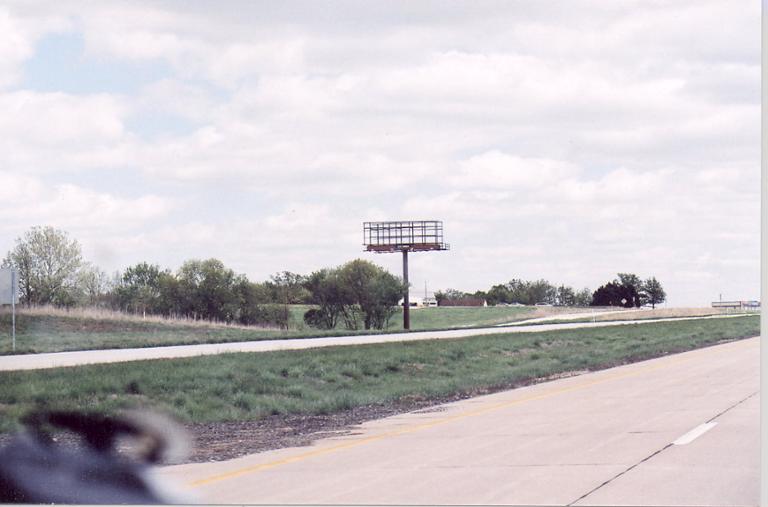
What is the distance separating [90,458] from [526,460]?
5499 millimetres

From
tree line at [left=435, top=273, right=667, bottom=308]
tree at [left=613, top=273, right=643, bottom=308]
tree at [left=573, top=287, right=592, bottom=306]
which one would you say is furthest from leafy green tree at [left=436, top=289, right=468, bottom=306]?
tree at [left=613, top=273, right=643, bottom=308]

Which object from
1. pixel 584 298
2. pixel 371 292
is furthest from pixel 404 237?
pixel 584 298

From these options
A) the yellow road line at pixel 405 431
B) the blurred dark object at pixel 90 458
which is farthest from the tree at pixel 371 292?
the blurred dark object at pixel 90 458

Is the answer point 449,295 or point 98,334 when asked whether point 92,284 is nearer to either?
point 98,334

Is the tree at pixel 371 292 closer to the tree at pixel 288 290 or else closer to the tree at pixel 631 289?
the tree at pixel 288 290

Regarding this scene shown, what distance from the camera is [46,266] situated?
32969 mm

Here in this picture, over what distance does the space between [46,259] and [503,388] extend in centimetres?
1395

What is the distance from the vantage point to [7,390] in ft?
61.7

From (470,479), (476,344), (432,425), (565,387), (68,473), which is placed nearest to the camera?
(470,479)

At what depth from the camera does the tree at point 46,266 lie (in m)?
27.8

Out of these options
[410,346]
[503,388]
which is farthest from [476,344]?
[503,388]

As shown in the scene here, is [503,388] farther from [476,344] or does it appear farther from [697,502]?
[697,502]

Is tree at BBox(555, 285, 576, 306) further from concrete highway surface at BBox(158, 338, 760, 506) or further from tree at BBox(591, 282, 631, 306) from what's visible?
concrete highway surface at BBox(158, 338, 760, 506)

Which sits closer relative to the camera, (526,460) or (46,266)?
(526,460)
